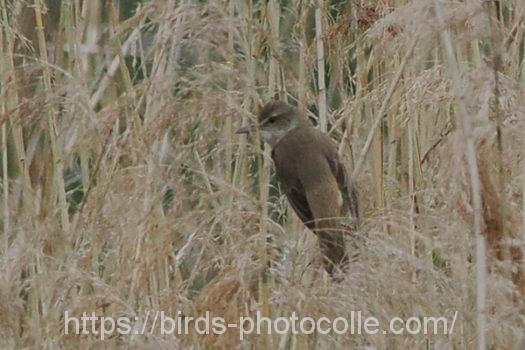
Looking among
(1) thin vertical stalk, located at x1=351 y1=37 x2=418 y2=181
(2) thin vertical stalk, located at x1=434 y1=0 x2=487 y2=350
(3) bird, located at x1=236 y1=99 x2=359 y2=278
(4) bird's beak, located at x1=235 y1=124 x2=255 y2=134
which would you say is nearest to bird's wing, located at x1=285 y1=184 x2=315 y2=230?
(3) bird, located at x1=236 y1=99 x2=359 y2=278

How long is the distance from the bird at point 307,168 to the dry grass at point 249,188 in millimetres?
57

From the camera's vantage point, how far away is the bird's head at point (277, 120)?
3216 millimetres

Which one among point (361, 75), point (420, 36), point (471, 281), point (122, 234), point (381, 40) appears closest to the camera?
point (420, 36)

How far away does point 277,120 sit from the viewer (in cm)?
334

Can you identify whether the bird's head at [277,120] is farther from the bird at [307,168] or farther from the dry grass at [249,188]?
the dry grass at [249,188]

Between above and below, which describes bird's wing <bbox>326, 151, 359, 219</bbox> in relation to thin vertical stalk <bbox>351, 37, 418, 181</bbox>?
below

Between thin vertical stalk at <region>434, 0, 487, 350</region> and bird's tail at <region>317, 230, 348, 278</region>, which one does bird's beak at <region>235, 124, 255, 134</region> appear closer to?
bird's tail at <region>317, 230, 348, 278</region>

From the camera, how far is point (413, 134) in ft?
10.1

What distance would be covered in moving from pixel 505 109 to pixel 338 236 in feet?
1.55

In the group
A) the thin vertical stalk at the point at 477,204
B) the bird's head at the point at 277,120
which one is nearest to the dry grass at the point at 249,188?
the thin vertical stalk at the point at 477,204

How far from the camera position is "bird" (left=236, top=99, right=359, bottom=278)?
9.40 ft

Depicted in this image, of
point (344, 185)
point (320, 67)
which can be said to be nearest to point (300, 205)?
point (344, 185)

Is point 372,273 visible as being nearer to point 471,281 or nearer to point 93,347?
point 471,281

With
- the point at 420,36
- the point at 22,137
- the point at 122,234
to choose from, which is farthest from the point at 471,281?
the point at 22,137
